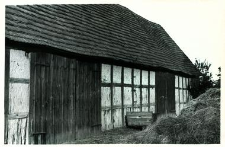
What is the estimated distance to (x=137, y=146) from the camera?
24.8ft

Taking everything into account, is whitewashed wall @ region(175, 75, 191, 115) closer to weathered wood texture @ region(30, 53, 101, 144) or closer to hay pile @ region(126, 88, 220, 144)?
weathered wood texture @ region(30, 53, 101, 144)

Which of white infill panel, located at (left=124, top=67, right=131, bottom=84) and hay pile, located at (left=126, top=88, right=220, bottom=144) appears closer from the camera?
hay pile, located at (left=126, top=88, right=220, bottom=144)

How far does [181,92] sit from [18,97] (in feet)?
40.5

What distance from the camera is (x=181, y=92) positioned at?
18.6 metres

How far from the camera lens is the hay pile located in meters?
8.05

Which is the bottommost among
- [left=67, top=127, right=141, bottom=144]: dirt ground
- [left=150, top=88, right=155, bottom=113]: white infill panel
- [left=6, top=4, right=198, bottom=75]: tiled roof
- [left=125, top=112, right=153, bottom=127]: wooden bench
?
[left=67, top=127, right=141, bottom=144]: dirt ground

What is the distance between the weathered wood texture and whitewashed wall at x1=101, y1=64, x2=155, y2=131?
0.59 m

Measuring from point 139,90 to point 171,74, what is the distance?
11.7ft

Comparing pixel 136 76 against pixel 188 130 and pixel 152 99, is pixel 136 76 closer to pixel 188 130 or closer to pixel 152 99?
pixel 152 99

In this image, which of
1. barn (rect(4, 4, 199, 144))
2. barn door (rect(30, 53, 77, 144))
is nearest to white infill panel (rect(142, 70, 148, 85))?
barn (rect(4, 4, 199, 144))

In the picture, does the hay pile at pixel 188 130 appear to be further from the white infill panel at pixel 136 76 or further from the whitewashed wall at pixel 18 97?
the white infill panel at pixel 136 76

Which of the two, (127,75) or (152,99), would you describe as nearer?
(127,75)

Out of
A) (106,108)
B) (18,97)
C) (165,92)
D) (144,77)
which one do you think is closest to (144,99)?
(144,77)

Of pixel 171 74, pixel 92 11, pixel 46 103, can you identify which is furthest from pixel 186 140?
pixel 171 74
